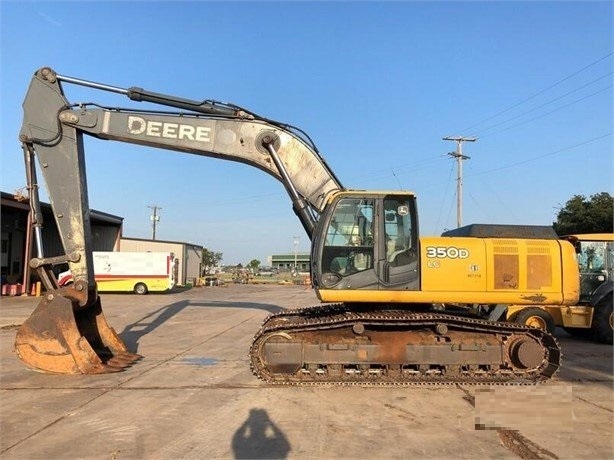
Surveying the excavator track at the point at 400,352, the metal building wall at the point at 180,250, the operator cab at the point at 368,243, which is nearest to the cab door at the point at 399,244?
the operator cab at the point at 368,243

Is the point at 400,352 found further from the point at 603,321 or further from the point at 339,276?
the point at 603,321

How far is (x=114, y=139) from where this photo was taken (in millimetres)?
9492

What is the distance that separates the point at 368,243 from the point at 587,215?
104 ft

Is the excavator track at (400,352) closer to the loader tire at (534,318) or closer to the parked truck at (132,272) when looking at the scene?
the loader tire at (534,318)

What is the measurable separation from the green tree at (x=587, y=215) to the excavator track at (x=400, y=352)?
2885cm

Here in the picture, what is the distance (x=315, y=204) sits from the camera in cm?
902

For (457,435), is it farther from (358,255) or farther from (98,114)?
(98,114)

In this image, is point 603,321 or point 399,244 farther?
point 603,321

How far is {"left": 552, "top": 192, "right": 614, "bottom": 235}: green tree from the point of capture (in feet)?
108

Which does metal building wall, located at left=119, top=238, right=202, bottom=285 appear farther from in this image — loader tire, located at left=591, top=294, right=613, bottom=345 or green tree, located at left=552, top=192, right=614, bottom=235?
loader tire, located at left=591, top=294, right=613, bottom=345

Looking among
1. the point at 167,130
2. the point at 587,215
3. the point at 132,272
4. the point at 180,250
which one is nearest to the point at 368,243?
the point at 167,130

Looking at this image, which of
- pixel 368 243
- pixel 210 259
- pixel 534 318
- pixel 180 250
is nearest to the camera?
pixel 368 243

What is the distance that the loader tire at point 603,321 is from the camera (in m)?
12.0

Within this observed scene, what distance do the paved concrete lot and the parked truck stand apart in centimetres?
2476
